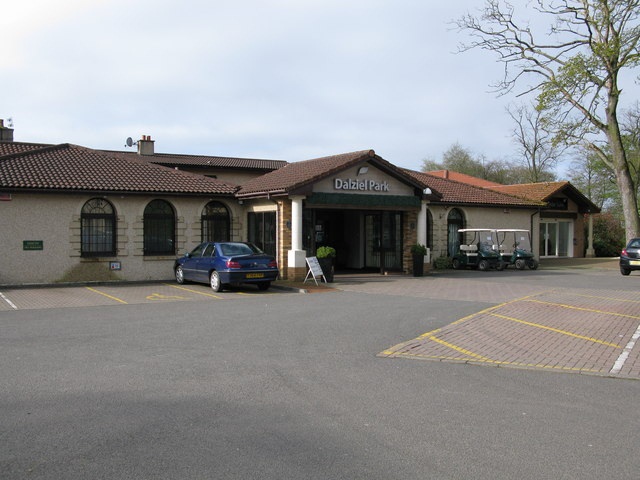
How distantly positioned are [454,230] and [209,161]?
17873 millimetres

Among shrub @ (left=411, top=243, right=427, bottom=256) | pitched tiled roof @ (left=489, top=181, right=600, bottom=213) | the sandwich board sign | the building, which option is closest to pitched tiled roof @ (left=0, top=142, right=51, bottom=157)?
the building

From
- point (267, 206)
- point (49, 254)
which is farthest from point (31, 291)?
point (267, 206)

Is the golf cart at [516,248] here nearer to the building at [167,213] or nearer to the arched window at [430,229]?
the arched window at [430,229]

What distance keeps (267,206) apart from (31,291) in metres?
8.11

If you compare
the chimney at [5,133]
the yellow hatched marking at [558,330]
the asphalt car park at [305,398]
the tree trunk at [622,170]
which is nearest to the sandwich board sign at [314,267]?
the asphalt car park at [305,398]

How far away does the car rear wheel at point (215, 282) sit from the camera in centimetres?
1768

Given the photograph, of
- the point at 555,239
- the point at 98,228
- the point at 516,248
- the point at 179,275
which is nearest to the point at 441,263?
the point at 516,248

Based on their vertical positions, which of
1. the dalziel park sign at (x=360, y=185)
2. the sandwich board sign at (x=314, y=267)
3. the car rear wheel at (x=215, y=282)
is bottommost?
the car rear wheel at (x=215, y=282)


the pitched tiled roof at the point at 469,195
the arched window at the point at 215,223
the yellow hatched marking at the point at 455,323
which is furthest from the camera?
the pitched tiled roof at the point at 469,195

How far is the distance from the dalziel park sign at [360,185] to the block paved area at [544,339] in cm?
870

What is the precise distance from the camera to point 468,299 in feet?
51.4

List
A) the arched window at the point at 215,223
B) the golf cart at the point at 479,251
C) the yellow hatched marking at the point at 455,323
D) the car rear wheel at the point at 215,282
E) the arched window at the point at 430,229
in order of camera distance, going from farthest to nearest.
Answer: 1. the arched window at the point at 430,229
2. the golf cart at the point at 479,251
3. the arched window at the point at 215,223
4. the car rear wheel at the point at 215,282
5. the yellow hatched marking at the point at 455,323

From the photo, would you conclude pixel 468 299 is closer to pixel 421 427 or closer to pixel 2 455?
pixel 421 427

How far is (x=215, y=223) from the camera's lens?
23.2 m
